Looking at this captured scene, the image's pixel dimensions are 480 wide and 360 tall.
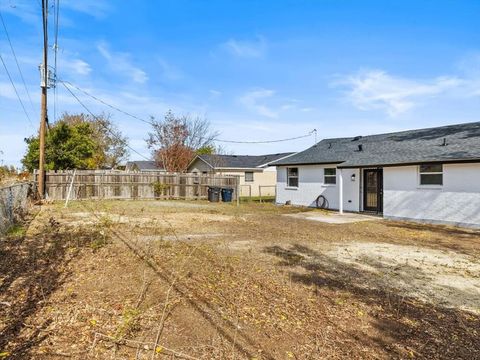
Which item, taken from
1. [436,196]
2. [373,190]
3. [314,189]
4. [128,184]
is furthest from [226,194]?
[436,196]

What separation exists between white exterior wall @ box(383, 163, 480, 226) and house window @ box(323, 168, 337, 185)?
3.45m

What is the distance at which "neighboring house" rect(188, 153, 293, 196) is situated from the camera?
31.6 m

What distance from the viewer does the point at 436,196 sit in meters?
12.5

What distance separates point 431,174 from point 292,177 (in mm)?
8306

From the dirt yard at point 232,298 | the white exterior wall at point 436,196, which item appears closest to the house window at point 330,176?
the white exterior wall at point 436,196

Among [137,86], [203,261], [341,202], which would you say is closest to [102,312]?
[203,261]

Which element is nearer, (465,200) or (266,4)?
(465,200)

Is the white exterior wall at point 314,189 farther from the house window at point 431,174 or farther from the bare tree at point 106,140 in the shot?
the bare tree at point 106,140

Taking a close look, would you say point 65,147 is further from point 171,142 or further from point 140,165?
point 140,165

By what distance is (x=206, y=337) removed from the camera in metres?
3.37

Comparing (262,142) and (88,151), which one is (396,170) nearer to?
(88,151)

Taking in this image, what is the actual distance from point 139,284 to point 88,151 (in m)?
23.8

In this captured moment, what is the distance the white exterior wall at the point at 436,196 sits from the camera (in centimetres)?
1154

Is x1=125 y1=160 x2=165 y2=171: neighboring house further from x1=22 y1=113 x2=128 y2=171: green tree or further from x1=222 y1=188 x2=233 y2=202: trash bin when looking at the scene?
x1=222 y1=188 x2=233 y2=202: trash bin
